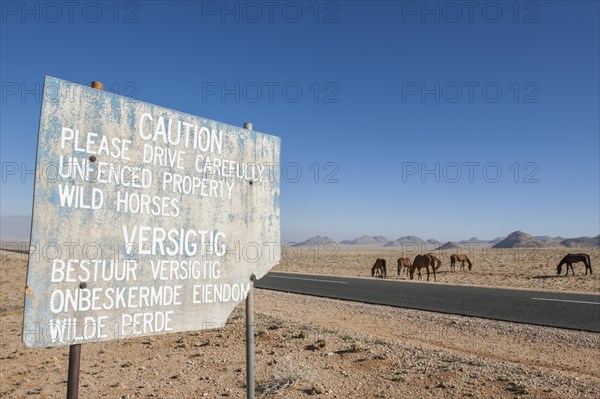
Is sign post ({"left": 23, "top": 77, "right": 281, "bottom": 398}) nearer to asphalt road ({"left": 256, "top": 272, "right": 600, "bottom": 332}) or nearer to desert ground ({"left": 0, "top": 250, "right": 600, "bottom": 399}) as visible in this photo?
desert ground ({"left": 0, "top": 250, "right": 600, "bottom": 399})

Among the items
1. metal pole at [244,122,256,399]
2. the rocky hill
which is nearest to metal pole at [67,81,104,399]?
metal pole at [244,122,256,399]

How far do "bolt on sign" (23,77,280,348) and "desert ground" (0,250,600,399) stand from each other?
291cm

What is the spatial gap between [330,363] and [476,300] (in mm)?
9406

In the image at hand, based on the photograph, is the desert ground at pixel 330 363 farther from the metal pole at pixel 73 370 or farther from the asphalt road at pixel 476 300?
the metal pole at pixel 73 370

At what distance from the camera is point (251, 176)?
3.22 m

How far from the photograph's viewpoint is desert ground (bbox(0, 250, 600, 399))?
5398 mm

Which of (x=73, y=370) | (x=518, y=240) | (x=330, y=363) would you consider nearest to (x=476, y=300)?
(x=330, y=363)

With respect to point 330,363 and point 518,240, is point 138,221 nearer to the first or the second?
point 330,363

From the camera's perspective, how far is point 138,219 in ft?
8.42

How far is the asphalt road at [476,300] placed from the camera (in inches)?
445

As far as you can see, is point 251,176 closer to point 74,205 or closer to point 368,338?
point 74,205

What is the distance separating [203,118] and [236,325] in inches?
272

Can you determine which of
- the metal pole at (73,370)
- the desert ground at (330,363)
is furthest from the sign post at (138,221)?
the desert ground at (330,363)

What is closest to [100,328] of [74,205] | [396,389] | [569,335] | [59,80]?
[74,205]
